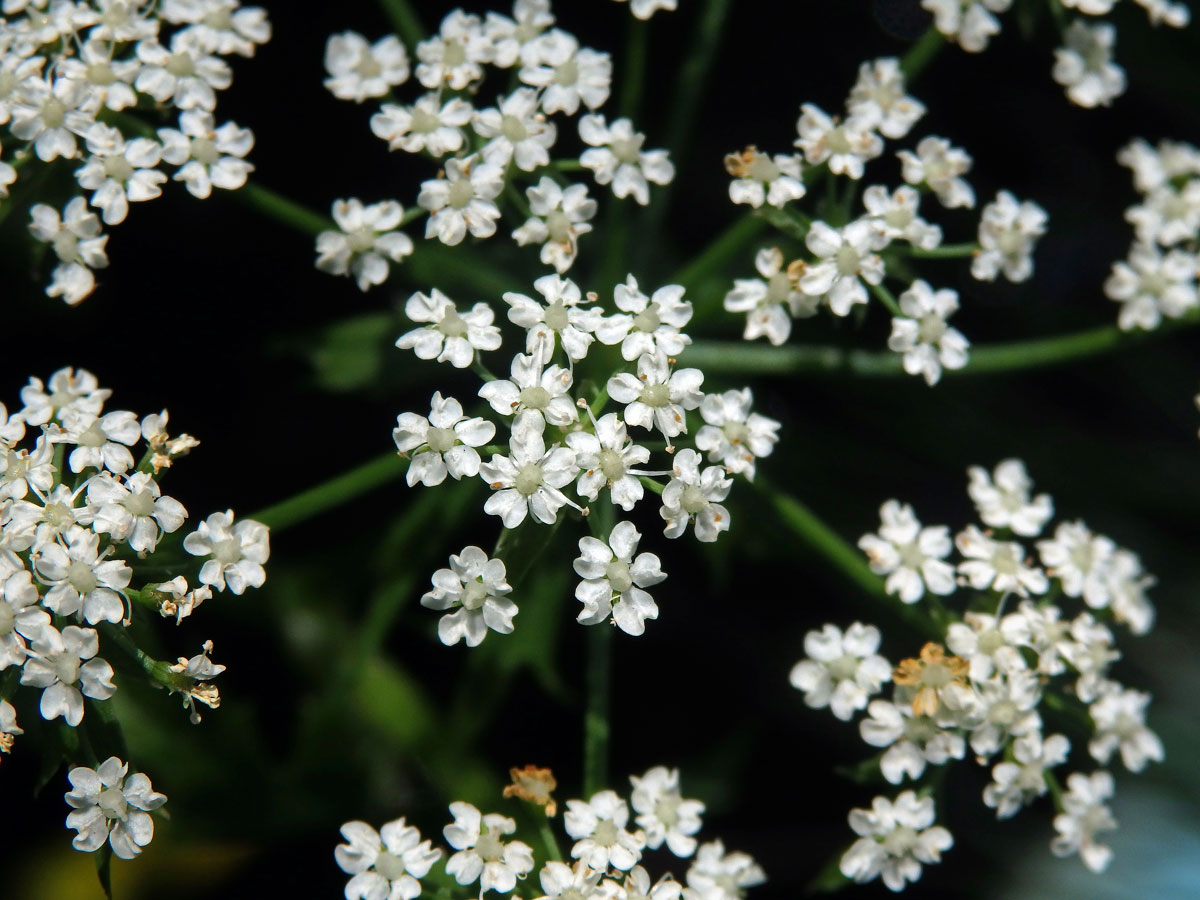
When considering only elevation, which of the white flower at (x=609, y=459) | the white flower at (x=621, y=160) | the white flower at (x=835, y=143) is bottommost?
the white flower at (x=609, y=459)

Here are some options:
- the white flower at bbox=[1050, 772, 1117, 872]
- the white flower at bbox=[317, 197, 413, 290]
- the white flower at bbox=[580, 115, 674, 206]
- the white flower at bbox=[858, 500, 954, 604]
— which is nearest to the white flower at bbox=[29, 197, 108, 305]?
the white flower at bbox=[317, 197, 413, 290]

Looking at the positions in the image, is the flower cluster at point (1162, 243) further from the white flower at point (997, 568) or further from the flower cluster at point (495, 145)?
the flower cluster at point (495, 145)

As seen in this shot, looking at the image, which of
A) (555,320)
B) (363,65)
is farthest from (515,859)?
(363,65)

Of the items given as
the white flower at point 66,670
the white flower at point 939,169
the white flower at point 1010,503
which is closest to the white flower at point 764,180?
the white flower at point 939,169

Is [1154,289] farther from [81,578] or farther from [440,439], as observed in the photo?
[81,578]

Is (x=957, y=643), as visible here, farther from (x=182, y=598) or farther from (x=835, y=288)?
(x=182, y=598)

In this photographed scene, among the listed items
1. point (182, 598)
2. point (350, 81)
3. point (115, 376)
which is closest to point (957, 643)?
point (182, 598)
